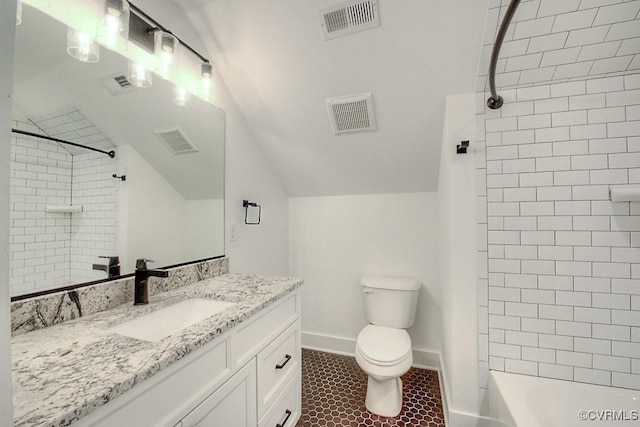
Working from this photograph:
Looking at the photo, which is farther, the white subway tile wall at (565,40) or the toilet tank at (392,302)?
the toilet tank at (392,302)

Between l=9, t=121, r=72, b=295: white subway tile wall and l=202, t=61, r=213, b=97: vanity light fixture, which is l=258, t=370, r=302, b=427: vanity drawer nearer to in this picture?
l=9, t=121, r=72, b=295: white subway tile wall

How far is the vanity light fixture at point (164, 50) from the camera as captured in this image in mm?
1214

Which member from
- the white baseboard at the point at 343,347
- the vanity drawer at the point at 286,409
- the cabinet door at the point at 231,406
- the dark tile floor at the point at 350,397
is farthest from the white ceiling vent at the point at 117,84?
the white baseboard at the point at 343,347

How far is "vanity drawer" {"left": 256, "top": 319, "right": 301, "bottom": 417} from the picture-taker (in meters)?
1.10

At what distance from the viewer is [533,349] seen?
1.36m

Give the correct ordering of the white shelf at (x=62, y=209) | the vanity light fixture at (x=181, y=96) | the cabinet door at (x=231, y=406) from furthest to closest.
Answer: the vanity light fixture at (x=181, y=96) → the white shelf at (x=62, y=209) → the cabinet door at (x=231, y=406)

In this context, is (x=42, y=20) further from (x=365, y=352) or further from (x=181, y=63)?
(x=365, y=352)

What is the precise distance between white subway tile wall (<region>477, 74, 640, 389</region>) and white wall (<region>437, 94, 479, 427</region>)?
6 cm

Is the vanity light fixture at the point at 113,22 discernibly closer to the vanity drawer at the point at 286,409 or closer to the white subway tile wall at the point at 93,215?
the white subway tile wall at the point at 93,215

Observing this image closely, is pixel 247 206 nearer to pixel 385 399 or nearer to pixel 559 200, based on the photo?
pixel 385 399

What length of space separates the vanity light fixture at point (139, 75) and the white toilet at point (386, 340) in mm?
1851

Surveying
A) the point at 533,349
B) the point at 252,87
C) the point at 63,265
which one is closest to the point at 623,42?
the point at 533,349

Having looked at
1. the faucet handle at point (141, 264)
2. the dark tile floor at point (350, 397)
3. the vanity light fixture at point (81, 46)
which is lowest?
the dark tile floor at point (350, 397)

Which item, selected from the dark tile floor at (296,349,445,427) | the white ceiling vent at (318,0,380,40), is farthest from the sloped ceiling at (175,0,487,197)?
the dark tile floor at (296,349,445,427)
